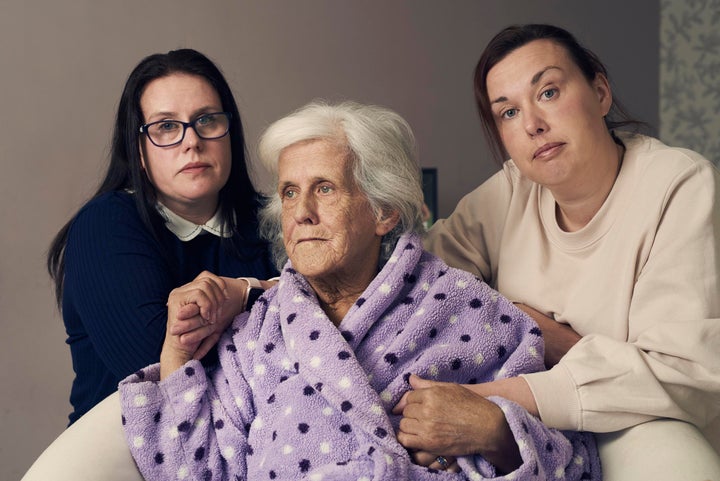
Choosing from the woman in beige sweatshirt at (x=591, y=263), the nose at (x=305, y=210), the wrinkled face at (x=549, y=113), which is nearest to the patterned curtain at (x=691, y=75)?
the woman in beige sweatshirt at (x=591, y=263)

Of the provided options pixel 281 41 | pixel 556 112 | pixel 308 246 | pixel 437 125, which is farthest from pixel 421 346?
pixel 437 125

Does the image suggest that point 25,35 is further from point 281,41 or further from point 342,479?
point 342,479

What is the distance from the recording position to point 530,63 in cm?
177

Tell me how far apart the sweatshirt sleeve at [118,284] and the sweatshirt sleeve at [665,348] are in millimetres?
829

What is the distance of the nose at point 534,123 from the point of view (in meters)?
1.75

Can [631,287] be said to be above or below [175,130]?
below

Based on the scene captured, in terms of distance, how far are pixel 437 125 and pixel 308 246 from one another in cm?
257

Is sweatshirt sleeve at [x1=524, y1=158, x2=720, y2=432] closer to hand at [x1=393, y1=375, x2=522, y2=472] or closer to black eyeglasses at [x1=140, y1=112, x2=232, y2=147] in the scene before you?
hand at [x1=393, y1=375, x2=522, y2=472]

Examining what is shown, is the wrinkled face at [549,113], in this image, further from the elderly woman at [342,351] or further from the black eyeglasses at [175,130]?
the black eyeglasses at [175,130]

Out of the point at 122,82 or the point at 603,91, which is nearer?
the point at 603,91

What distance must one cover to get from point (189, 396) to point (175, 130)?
2.36ft

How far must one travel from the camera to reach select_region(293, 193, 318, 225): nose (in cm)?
158

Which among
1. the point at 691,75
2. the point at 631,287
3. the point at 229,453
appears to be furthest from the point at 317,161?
the point at 691,75

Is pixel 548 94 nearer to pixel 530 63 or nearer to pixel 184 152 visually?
pixel 530 63
